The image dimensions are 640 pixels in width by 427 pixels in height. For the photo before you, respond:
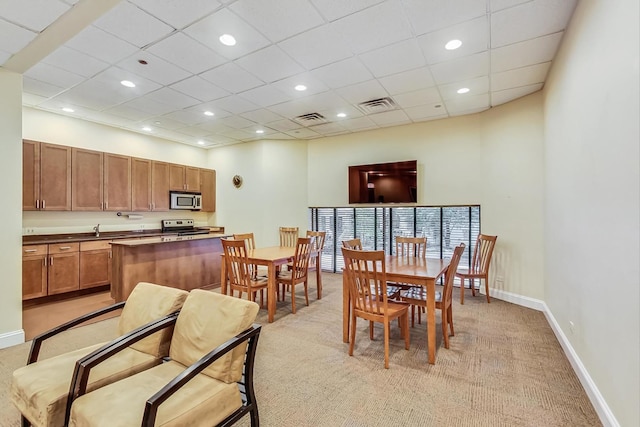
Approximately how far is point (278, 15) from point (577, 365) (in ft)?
12.4

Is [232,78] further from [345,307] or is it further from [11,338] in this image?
[11,338]

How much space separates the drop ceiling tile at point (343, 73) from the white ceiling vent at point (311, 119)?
1196 millimetres

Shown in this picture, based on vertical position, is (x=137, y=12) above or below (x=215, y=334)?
above

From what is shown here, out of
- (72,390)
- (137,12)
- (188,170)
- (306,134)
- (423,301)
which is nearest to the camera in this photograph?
(72,390)

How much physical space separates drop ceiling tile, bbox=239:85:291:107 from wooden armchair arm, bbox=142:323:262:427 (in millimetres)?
3253

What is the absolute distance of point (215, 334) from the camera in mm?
1718

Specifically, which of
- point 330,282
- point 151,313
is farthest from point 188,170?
point 151,313

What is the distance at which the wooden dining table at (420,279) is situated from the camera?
2.66 metres

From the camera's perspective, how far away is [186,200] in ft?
21.9

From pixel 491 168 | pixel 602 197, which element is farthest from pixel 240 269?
pixel 491 168

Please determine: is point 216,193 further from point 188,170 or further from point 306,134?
point 306,134

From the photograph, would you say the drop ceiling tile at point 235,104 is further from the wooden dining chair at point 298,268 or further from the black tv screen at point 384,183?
the black tv screen at point 384,183

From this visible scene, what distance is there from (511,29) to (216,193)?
644 centimetres

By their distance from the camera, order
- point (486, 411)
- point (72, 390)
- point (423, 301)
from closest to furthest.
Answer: point (72, 390) → point (486, 411) → point (423, 301)
